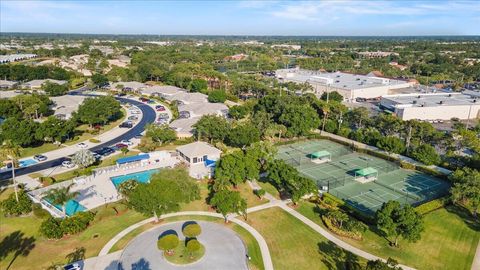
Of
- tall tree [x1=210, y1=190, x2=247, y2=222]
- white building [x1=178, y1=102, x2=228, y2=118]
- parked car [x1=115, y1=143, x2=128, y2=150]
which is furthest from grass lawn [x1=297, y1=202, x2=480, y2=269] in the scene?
white building [x1=178, y1=102, x2=228, y2=118]

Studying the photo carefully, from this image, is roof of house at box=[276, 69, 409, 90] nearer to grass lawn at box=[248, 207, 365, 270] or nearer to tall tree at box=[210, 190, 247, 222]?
grass lawn at box=[248, 207, 365, 270]

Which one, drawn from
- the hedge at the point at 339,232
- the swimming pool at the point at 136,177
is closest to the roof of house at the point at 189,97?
the swimming pool at the point at 136,177

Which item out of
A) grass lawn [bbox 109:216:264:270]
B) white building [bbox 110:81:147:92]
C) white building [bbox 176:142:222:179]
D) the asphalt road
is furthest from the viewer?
white building [bbox 110:81:147:92]

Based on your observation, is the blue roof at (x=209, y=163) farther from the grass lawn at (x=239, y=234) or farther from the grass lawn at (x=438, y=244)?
the grass lawn at (x=438, y=244)

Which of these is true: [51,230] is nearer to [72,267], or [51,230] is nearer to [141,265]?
[72,267]

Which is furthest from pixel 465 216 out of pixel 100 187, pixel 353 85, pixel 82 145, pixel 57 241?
pixel 353 85

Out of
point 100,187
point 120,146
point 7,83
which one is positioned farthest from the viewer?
point 7,83
